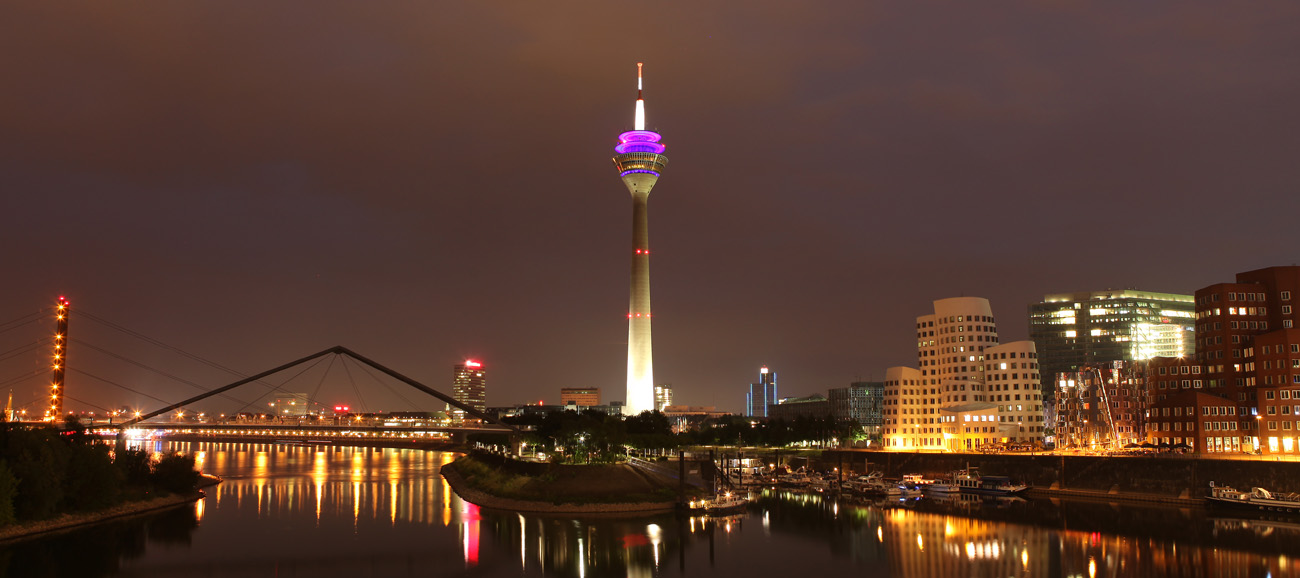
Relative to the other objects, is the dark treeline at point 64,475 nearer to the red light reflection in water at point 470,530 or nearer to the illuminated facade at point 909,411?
the red light reflection in water at point 470,530

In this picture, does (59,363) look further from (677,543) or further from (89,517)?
(677,543)

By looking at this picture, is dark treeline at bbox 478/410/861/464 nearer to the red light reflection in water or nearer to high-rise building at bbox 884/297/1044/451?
the red light reflection in water

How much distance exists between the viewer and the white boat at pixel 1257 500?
183ft

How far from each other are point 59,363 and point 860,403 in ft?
425

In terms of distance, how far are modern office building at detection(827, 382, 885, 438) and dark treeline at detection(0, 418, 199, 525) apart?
129 metres

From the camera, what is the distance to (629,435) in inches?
3206

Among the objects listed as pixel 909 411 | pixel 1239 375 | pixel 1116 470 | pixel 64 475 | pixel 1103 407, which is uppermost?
pixel 1239 375

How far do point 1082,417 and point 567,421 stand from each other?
50.8 metres

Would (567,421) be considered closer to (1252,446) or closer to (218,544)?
(218,544)

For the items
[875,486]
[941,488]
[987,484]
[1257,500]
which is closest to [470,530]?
[875,486]

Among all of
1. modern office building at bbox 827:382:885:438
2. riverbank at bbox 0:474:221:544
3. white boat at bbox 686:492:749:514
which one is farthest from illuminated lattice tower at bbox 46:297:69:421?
modern office building at bbox 827:382:885:438

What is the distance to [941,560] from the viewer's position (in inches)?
1732

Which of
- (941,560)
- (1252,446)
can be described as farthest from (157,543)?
(1252,446)

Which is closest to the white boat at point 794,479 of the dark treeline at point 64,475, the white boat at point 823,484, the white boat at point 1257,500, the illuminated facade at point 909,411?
the white boat at point 823,484
